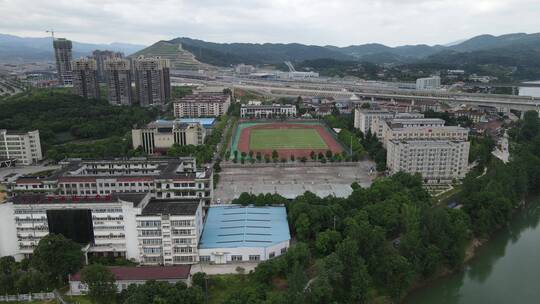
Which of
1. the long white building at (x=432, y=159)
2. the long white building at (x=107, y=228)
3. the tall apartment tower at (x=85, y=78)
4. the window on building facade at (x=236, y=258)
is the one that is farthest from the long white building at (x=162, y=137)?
the tall apartment tower at (x=85, y=78)

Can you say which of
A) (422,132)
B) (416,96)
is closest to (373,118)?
(422,132)

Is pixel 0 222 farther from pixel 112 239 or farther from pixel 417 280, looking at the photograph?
pixel 417 280

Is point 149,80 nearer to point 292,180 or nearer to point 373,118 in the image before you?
point 373,118

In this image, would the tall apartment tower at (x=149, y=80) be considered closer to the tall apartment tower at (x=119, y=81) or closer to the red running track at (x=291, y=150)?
the tall apartment tower at (x=119, y=81)

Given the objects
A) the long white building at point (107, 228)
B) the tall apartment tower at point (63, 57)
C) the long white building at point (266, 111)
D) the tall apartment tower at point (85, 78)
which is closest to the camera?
the long white building at point (107, 228)

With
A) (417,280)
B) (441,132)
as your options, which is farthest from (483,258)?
(441,132)
